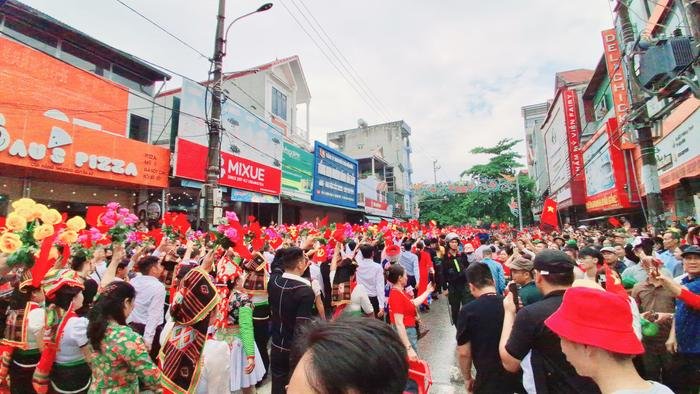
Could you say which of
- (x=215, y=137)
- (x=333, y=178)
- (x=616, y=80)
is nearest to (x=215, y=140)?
(x=215, y=137)

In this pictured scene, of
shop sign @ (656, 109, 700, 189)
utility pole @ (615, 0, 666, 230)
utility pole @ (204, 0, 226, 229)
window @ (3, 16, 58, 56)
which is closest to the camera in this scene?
utility pole @ (615, 0, 666, 230)

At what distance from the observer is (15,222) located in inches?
127

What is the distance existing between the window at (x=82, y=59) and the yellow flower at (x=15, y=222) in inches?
439

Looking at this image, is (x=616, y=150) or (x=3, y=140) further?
(x=616, y=150)

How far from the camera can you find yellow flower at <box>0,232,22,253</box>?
3.04 meters

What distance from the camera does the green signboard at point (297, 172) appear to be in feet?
61.4

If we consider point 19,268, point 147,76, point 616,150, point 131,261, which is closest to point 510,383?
point 19,268

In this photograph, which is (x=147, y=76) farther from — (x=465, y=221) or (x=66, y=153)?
(x=465, y=221)

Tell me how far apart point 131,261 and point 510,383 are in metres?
5.24

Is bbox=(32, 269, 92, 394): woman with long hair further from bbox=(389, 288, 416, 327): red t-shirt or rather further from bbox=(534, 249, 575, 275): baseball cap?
bbox=(534, 249, 575, 275): baseball cap

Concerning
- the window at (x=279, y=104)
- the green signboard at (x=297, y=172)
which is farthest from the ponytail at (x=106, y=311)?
the window at (x=279, y=104)

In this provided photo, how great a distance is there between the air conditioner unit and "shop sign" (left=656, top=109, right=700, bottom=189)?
2.43 m

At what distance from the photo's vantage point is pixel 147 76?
13883 millimetres

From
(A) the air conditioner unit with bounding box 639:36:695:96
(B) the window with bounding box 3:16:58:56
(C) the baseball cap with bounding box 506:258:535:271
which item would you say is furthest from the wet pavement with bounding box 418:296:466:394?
(B) the window with bounding box 3:16:58:56
